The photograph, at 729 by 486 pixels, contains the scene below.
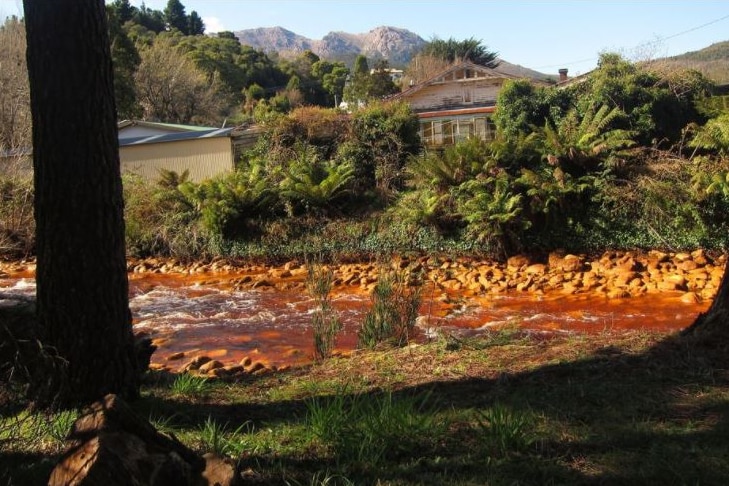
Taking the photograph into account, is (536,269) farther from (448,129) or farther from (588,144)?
(448,129)

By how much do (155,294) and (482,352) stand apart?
9673 mm

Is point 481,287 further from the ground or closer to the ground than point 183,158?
closer to the ground

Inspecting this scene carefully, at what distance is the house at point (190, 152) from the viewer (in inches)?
784

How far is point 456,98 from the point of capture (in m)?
30.7

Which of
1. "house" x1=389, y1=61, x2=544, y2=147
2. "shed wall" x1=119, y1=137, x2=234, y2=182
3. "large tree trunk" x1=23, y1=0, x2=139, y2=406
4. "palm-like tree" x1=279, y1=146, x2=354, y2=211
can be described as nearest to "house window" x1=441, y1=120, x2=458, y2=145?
"house" x1=389, y1=61, x2=544, y2=147

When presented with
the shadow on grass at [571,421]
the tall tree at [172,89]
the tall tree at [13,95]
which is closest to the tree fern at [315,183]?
the shadow on grass at [571,421]

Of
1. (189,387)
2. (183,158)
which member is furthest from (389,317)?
(183,158)

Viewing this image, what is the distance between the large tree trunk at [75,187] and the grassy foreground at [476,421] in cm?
51

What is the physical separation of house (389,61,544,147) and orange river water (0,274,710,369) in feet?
61.8

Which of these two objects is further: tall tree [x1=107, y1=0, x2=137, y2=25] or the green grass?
tall tree [x1=107, y1=0, x2=137, y2=25]

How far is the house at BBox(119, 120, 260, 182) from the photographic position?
19.9 metres

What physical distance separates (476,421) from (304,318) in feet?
23.3

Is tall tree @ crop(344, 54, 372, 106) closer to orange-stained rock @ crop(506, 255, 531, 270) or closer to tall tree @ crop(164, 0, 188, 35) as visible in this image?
tall tree @ crop(164, 0, 188, 35)

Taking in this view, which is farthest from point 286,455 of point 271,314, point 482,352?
→ point 271,314
